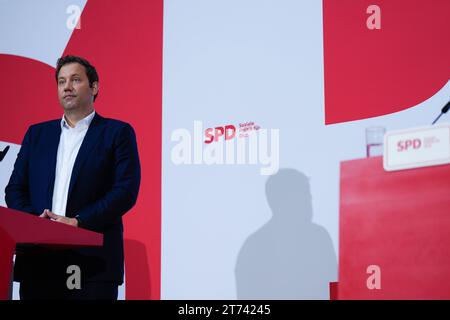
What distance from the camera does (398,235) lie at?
221 cm

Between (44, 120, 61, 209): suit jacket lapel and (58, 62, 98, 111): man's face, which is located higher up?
(58, 62, 98, 111): man's face

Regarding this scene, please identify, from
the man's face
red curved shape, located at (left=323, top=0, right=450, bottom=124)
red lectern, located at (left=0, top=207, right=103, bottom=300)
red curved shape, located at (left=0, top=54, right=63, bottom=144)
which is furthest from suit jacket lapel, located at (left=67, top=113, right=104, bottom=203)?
red curved shape, located at (left=323, top=0, right=450, bottom=124)

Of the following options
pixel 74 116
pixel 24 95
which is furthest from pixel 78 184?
pixel 24 95

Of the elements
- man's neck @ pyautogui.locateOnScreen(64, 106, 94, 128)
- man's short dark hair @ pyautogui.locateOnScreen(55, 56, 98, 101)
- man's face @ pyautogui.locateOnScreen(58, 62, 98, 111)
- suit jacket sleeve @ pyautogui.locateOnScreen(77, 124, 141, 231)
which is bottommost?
suit jacket sleeve @ pyautogui.locateOnScreen(77, 124, 141, 231)

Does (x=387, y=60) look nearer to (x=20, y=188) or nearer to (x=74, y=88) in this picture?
(x=74, y=88)

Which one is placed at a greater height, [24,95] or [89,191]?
[24,95]

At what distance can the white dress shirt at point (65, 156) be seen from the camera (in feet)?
8.57

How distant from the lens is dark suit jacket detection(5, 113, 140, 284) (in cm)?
243

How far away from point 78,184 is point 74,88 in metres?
0.43

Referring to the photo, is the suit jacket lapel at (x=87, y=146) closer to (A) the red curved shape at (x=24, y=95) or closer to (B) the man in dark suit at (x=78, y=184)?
(B) the man in dark suit at (x=78, y=184)

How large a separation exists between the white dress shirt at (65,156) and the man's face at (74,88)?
0.06 m

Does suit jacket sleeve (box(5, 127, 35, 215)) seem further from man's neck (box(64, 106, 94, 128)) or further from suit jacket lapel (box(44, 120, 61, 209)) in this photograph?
man's neck (box(64, 106, 94, 128))

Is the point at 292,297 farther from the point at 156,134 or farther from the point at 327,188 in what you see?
the point at 156,134

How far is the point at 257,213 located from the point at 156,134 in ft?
1.89
